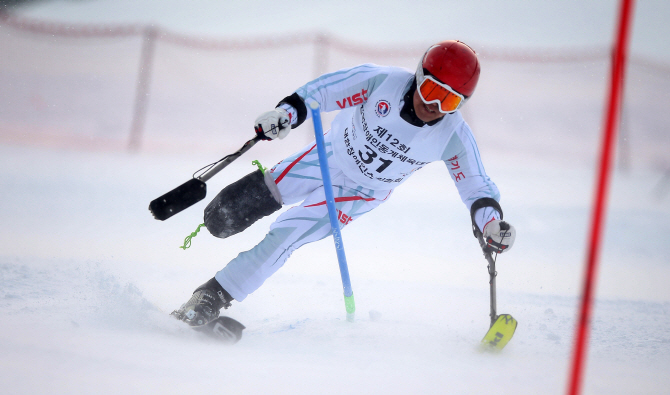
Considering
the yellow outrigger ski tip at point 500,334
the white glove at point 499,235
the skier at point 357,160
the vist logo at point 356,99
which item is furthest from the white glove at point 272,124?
the yellow outrigger ski tip at point 500,334

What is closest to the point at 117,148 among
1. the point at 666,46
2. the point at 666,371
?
the point at 666,371

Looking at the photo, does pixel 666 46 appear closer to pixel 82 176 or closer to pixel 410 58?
pixel 410 58

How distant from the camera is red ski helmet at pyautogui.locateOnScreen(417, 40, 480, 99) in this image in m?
2.05

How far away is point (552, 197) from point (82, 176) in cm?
534

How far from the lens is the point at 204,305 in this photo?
7.20 ft

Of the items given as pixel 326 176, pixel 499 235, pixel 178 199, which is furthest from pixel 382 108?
pixel 178 199

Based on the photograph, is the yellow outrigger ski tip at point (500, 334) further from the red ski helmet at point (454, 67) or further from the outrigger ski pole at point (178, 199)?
the outrigger ski pole at point (178, 199)

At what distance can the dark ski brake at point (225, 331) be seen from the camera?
1.99 m

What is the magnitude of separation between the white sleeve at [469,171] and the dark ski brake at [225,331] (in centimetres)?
115

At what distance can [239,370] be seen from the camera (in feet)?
5.20

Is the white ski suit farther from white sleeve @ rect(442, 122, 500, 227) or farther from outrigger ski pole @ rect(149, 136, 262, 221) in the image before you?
outrigger ski pole @ rect(149, 136, 262, 221)

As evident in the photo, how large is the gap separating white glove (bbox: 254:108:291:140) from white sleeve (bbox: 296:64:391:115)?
18 centimetres

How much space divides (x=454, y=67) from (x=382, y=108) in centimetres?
36

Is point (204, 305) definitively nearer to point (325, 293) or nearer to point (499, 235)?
point (325, 293)
